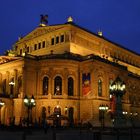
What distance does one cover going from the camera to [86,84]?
65.9 metres

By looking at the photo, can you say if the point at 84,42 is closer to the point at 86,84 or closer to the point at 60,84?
the point at 86,84

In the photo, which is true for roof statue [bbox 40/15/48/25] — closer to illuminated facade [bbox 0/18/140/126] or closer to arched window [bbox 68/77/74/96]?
illuminated facade [bbox 0/18/140/126]

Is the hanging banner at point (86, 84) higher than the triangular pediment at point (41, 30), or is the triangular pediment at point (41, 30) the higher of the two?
the triangular pediment at point (41, 30)

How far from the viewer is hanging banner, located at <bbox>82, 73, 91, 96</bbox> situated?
6533cm

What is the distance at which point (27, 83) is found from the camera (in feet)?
216

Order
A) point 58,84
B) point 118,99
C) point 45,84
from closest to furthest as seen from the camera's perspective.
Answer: point 118,99
point 58,84
point 45,84

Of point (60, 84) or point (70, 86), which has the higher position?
point (60, 84)

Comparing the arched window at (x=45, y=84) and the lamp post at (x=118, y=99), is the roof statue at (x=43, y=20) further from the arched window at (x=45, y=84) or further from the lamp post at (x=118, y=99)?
the lamp post at (x=118, y=99)

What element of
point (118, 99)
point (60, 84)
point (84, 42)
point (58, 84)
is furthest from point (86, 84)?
point (118, 99)

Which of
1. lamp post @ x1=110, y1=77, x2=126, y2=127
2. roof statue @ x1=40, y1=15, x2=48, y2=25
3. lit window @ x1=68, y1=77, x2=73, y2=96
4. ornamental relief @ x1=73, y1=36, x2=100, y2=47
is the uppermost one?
roof statue @ x1=40, y1=15, x2=48, y2=25

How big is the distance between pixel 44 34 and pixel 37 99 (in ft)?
64.9

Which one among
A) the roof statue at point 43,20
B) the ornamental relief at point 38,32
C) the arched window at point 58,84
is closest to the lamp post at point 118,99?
the arched window at point 58,84

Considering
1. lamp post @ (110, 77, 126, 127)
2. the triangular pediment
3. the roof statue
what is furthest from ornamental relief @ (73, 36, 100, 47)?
lamp post @ (110, 77, 126, 127)

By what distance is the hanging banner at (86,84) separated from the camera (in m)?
65.3
